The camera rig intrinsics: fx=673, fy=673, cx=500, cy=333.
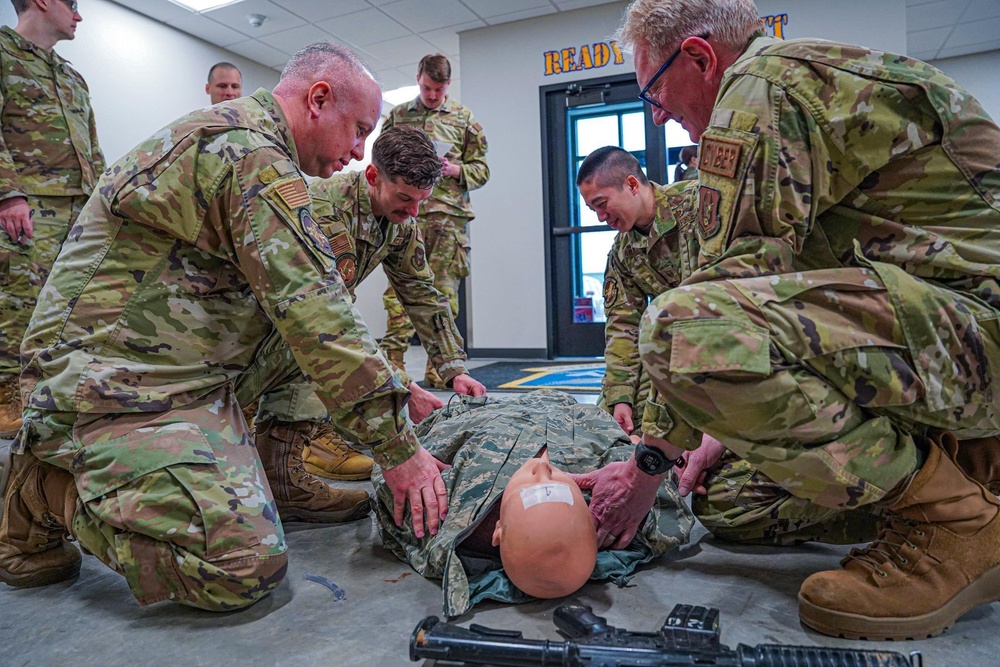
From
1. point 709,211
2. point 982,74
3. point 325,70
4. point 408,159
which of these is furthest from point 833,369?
point 982,74

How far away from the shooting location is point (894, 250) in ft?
4.21

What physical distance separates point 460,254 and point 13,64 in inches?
104

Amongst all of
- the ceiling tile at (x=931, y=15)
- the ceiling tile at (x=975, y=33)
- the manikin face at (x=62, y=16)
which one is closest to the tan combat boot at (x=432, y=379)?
the manikin face at (x=62, y=16)

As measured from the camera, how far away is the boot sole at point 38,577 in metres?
1.51

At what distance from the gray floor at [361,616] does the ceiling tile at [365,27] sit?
5.75 m

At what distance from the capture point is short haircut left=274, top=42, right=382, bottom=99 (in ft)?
5.77

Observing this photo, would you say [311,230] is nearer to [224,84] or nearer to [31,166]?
[31,166]

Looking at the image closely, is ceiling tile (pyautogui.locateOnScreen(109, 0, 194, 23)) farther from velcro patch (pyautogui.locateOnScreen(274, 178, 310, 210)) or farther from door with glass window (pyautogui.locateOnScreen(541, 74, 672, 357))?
velcro patch (pyautogui.locateOnScreen(274, 178, 310, 210))

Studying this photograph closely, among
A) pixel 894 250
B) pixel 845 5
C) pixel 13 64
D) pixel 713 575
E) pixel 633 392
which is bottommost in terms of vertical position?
pixel 713 575

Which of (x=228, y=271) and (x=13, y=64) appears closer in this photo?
(x=228, y=271)

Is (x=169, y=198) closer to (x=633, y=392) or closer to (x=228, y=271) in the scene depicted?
(x=228, y=271)

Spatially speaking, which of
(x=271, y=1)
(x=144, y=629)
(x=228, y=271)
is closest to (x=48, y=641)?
(x=144, y=629)

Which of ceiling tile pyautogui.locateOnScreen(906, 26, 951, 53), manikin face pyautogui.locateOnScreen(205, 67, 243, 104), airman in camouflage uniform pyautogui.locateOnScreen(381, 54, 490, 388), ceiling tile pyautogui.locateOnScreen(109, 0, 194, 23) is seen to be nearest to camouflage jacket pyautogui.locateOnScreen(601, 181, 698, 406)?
airman in camouflage uniform pyautogui.locateOnScreen(381, 54, 490, 388)

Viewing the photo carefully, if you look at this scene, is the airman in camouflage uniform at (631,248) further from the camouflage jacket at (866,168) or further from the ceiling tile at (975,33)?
the ceiling tile at (975,33)
